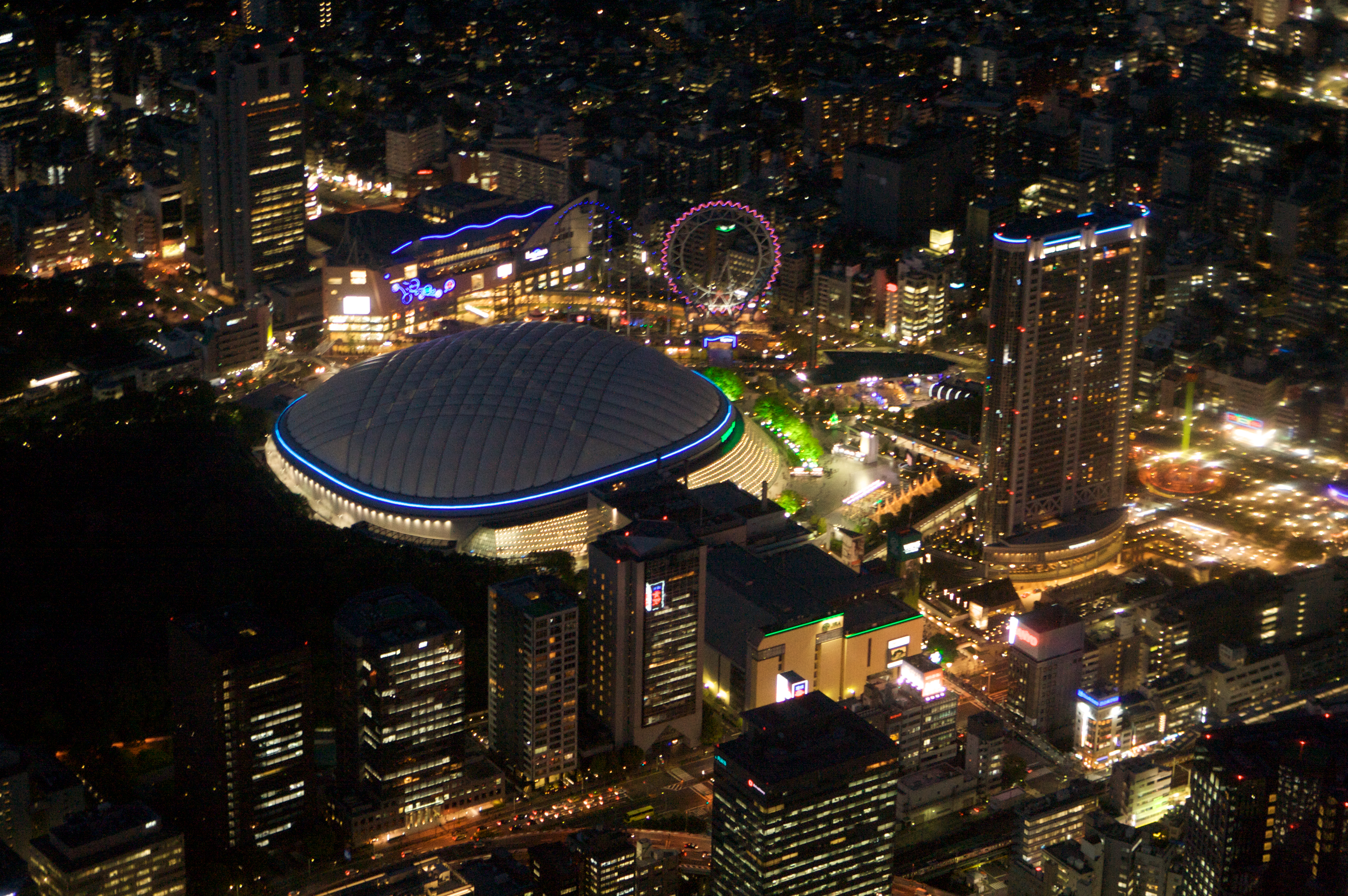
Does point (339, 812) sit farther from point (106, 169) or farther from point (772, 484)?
point (106, 169)

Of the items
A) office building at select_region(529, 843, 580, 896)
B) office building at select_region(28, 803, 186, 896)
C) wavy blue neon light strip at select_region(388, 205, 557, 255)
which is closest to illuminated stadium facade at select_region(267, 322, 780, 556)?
wavy blue neon light strip at select_region(388, 205, 557, 255)

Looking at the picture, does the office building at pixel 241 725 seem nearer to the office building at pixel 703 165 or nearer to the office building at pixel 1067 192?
the office building at pixel 703 165

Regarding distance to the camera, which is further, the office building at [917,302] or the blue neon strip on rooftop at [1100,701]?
the office building at [917,302]

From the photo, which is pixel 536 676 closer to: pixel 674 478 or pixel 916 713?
pixel 916 713

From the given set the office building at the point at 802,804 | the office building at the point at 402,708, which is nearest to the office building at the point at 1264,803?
the office building at the point at 802,804

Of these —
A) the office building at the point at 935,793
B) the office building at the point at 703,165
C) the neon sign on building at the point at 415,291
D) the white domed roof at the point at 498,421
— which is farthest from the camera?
the office building at the point at 703,165

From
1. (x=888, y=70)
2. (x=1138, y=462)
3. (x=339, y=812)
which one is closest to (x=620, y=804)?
(x=339, y=812)

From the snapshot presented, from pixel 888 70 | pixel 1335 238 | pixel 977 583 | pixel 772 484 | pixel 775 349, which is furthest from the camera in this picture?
pixel 888 70
